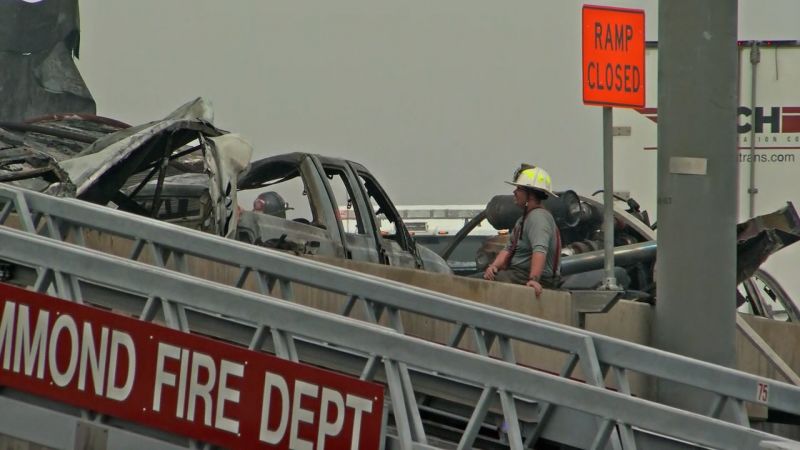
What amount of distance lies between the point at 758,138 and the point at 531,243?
873cm

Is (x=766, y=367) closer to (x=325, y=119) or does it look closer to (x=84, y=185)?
(x=84, y=185)

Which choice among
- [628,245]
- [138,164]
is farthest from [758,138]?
[138,164]

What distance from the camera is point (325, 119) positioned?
1683cm

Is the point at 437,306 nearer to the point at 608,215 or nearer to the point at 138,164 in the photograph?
the point at 608,215

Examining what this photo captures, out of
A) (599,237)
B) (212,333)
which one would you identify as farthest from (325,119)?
(212,333)

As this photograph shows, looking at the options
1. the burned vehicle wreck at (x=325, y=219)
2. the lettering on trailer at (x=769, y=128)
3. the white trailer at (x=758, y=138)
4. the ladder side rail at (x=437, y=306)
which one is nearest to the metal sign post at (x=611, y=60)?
the burned vehicle wreck at (x=325, y=219)

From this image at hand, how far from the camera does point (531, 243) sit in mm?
11391

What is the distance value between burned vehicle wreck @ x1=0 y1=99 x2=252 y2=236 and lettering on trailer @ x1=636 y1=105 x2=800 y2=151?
30.1ft

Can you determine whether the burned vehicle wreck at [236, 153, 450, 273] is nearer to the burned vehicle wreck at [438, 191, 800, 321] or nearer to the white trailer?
the burned vehicle wreck at [438, 191, 800, 321]

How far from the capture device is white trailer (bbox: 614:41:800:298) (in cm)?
1880

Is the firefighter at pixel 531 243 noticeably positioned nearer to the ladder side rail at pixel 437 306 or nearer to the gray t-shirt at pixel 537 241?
the gray t-shirt at pixel 537 241

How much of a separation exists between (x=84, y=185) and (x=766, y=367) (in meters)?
4.63

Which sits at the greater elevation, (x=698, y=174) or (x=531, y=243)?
(x=698, y=174)

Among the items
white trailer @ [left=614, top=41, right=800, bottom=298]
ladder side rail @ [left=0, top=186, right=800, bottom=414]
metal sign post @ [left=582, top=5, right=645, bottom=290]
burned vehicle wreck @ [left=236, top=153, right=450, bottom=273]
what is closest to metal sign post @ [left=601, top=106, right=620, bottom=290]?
metal sign post @ [left=582, top=5, right=645, bottom=290]
